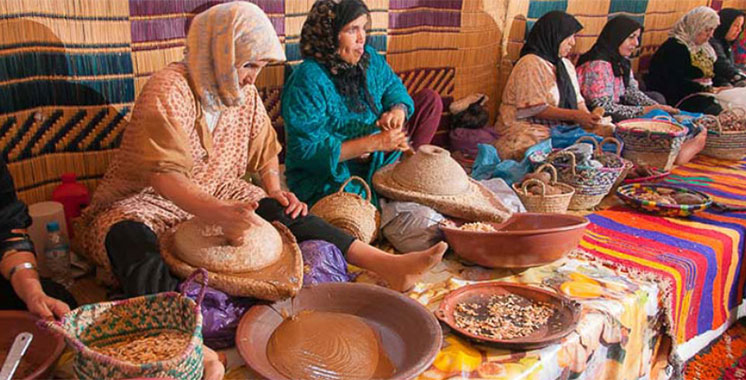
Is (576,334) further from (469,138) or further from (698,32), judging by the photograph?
(698,32)

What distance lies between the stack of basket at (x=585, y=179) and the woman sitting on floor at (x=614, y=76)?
1.44m

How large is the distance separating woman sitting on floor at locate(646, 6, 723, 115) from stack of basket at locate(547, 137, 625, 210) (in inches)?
106

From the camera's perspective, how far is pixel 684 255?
2645mm

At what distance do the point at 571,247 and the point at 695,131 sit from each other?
2167 millimetres

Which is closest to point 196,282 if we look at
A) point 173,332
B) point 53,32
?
point 173,332

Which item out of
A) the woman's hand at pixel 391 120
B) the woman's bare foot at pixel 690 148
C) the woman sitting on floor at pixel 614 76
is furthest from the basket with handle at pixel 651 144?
the woman's hand at pixel 391 120

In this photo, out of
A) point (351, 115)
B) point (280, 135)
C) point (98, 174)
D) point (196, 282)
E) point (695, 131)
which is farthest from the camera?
point (695, 131)

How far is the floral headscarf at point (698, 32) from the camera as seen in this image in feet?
17.8

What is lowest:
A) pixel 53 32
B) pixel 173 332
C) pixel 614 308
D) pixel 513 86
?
pixel 614 308

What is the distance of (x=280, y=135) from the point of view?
3.42 meters

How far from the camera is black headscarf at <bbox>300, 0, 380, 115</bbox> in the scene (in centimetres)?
279

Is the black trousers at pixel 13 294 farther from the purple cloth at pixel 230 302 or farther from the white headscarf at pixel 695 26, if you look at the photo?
the white headscarf at pixel 695 26

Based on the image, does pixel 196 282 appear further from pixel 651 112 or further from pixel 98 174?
pixel 651 112

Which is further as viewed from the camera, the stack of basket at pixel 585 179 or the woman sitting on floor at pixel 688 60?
the woman sitting on floor at pixel 688 60
